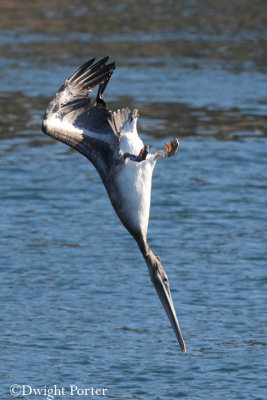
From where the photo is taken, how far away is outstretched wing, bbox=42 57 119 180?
38.1 feet

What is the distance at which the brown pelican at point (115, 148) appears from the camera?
11008 mm

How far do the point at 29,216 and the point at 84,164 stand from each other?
4130mm

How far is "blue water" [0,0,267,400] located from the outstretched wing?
2551 mm

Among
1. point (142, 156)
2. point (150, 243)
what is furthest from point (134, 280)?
point (142, 156)

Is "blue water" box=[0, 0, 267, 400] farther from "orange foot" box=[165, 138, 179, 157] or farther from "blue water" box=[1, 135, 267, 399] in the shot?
"orange foot" box=[165, 138, 179, 157]

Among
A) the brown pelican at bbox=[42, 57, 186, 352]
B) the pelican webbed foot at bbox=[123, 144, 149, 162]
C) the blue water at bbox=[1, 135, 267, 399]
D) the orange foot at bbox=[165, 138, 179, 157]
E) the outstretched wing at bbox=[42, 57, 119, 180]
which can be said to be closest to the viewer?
the pelican webbed foot at bbox=[123, 144, 149, 162]

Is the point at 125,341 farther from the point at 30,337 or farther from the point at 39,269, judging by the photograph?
the point at 39,269

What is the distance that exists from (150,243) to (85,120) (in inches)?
209

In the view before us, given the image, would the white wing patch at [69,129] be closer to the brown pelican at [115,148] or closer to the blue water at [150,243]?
the brown pelican at [115,148]

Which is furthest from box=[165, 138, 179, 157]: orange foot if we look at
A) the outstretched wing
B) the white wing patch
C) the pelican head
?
the pelican head

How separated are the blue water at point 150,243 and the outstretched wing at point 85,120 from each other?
255cm

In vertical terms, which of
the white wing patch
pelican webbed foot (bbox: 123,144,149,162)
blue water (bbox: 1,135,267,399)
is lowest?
blue water (bbox: 1,135,267,399)

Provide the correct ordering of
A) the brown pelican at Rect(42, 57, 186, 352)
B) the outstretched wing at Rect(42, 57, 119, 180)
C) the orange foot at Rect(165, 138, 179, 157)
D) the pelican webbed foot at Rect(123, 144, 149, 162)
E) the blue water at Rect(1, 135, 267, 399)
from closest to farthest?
the pelican webbed foot at Rect(123, 144, 149, 162)
the brown pelican at Rect(42, 57, 186, 352)
the orange foot at Rect(165, 138, 179, 157)
the outstretched wing at Rect(42, 57, 119, 180)
the blue water at Rect(1, 135, 267, 399)

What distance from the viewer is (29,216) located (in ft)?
61.9
